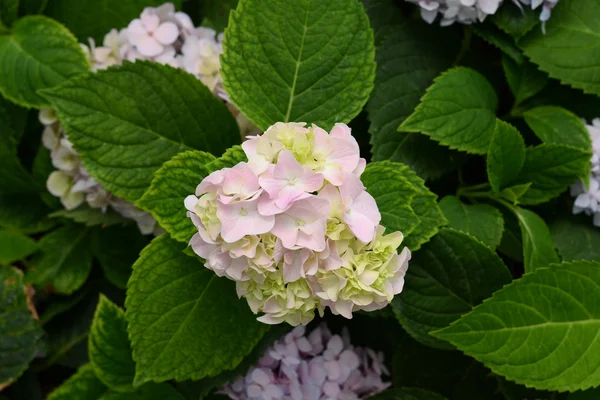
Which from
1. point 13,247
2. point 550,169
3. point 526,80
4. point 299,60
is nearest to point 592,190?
point 550,169

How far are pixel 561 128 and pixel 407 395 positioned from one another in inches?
16.7

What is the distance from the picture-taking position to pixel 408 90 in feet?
3.00

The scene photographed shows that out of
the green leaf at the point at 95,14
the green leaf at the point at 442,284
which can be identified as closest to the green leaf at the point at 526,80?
the green leaf at the point at 442,284

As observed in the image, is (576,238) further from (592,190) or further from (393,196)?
(393,196)

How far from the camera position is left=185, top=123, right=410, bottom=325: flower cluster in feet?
1.86

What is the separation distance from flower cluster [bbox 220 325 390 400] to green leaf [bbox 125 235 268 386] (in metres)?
0.15

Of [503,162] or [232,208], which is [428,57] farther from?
[232,208]

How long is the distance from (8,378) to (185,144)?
Result: 500 mm

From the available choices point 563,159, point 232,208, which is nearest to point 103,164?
point 232,208

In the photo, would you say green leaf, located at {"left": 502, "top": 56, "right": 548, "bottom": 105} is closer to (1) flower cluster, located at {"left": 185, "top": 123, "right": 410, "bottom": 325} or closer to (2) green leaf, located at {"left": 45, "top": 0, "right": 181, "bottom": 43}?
(1) flower cluster, located at {"left": 185, "top": 123, "right": 410, "bottom": 325}

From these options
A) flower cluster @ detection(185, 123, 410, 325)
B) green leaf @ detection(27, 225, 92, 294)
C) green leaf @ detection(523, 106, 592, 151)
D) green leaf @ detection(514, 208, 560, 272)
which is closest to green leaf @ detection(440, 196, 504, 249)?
green leaf @ detection(514, 208, 560, 272)

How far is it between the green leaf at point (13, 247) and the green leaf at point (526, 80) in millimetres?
765

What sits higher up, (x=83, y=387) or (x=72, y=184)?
(x=72, y=184)

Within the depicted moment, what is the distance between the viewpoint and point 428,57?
94 centimetres
